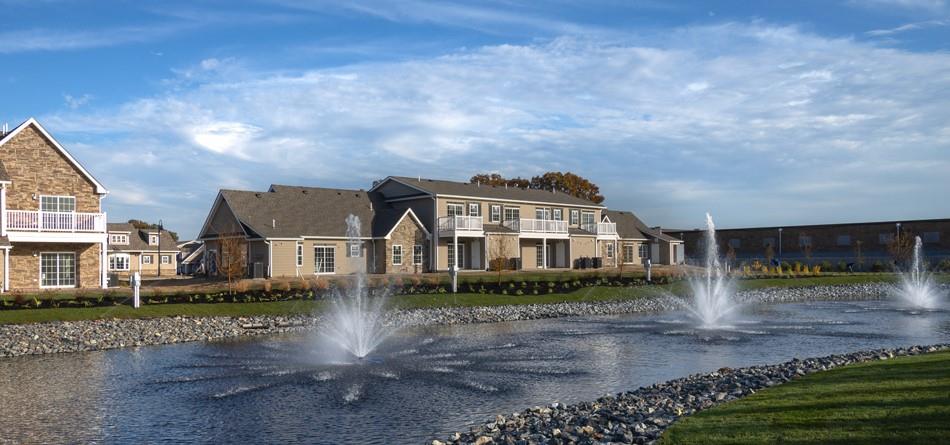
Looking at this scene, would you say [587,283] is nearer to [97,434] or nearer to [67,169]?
[67,169]

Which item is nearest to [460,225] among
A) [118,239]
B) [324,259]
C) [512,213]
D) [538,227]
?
[512,213]

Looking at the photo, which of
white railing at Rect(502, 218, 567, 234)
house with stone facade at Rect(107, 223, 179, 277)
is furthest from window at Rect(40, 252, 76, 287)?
house with stone facade at Rect(107, 223, 179, 277)

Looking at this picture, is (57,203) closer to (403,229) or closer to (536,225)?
(403,229)

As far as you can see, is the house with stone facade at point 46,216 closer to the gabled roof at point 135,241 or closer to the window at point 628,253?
the gabled roof at point 135,241

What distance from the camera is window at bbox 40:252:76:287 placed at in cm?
3506

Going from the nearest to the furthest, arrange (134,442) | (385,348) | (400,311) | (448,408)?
(134,442)
(448,408)
(385,348)
(400,311)

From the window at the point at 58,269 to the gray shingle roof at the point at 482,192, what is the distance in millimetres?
21955

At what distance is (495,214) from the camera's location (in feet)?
182

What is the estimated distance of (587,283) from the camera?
4228 cm

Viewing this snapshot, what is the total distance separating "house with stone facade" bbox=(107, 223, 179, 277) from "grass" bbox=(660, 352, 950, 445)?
66.8 meters

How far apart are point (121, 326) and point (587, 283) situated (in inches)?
971

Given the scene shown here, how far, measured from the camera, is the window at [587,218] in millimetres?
63219

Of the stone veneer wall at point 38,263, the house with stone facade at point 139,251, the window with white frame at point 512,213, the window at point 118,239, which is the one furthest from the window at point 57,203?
the window at point 118,239

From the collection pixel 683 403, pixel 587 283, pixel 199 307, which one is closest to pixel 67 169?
pixel 199 307
